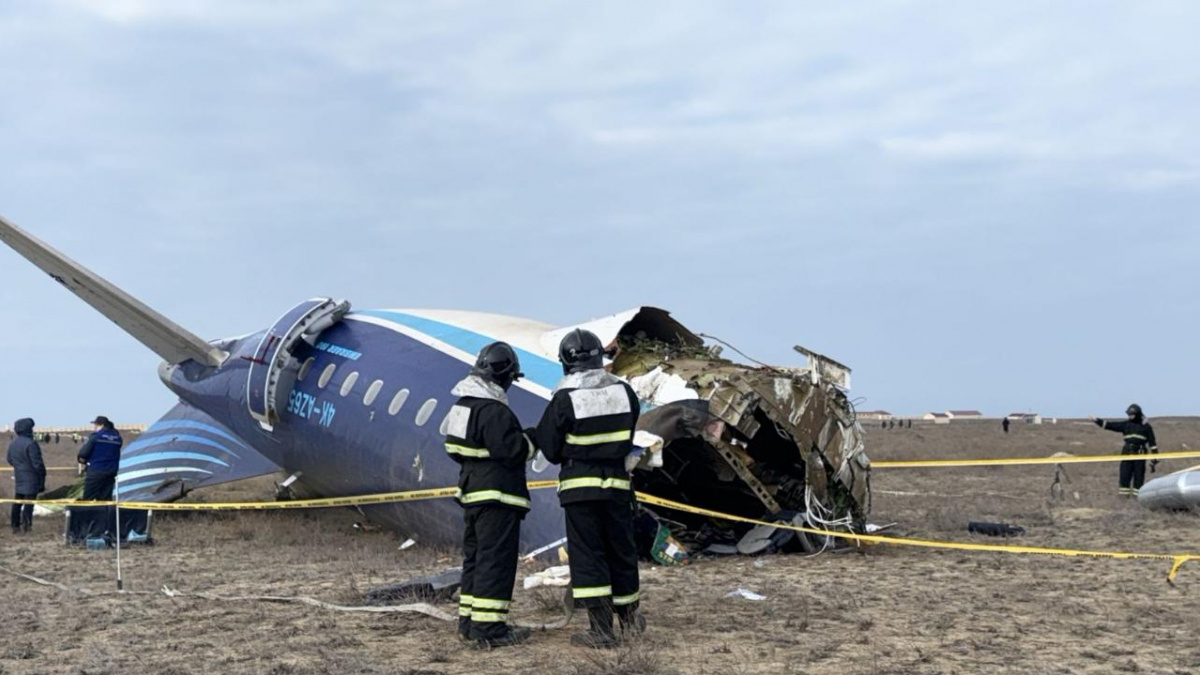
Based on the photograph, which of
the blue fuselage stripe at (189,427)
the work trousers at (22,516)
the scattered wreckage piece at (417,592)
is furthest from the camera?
the blue fuselage stripe at (189,427)

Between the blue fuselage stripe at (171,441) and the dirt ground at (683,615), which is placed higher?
the blue fuselage stripe at (171,441)

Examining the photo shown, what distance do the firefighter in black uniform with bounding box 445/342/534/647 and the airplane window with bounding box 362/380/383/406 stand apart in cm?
726

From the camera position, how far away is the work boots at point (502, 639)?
865 centimetres

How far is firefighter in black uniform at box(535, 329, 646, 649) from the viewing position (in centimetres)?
875

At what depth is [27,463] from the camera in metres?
20.4

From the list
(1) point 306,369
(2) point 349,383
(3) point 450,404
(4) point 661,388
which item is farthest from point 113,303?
(4) point 661,388

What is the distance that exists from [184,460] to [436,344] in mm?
8037

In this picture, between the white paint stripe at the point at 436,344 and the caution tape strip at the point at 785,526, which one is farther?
the white paint stripe at the point at 436,344

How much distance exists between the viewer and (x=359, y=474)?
53.5ft

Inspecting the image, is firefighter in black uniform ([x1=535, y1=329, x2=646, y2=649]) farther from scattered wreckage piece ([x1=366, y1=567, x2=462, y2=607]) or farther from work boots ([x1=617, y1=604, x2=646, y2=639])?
scattered wreckage piece ([x1=366, y1=567, x2=462, y2=607])

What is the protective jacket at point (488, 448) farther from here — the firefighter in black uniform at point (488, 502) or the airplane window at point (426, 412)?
the airplane window at point (426, 412)

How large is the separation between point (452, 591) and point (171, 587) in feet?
12.5

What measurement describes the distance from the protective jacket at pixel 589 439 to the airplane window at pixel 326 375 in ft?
30.1

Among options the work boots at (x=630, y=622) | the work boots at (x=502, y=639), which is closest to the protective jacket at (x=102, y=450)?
the work boots at (x=502, y=639)
